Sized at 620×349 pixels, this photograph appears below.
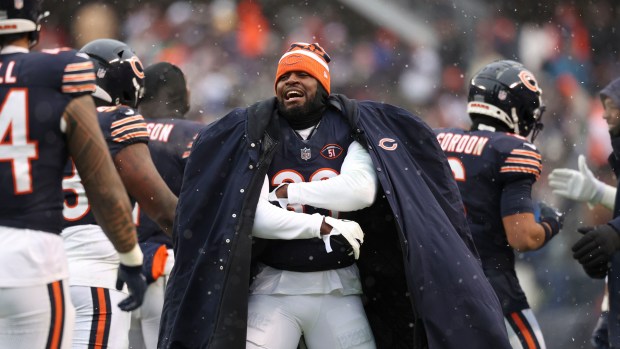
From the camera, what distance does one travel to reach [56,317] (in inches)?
131

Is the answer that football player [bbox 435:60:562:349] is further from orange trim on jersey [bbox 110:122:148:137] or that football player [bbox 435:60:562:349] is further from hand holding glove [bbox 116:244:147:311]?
hand holding glove [bbox 116:244:147:311]

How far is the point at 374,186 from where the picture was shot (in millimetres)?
3980

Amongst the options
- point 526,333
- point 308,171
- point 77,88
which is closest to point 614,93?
point 526,333

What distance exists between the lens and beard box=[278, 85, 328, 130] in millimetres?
4156

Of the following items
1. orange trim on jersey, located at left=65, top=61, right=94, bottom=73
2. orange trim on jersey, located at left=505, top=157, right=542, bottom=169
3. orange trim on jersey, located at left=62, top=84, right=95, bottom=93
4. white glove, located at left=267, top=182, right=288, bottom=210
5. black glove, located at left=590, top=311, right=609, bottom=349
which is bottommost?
black glove, located at left=590, top=311, right=609, bottom=349

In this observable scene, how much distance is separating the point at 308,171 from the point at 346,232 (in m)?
0.35

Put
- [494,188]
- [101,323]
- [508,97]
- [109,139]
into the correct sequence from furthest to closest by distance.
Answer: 1. [508,97]
2. [494,188]
3. [101,323]
4. [109,139]

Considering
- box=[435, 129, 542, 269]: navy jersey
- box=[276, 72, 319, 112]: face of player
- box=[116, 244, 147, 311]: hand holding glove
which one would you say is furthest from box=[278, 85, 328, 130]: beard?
box=[435, 129, 542, 269]: navy jersey

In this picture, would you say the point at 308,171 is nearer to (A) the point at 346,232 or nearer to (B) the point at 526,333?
(A) the point at 346,232

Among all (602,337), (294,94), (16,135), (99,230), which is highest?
(294,94)

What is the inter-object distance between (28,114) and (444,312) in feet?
5.82

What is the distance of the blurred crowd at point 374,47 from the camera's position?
12492 mm

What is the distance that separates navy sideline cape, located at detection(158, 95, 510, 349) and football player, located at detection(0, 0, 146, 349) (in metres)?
0.67

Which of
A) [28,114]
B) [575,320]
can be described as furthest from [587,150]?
[28,114]
